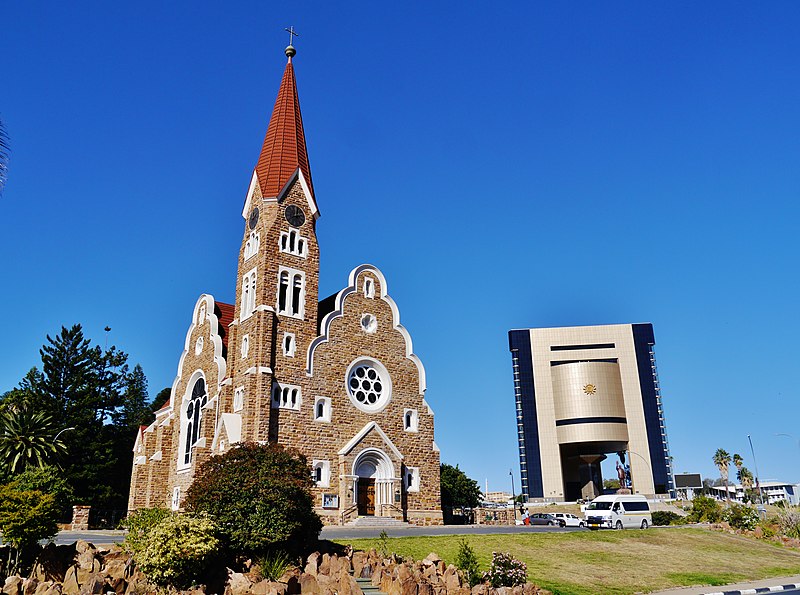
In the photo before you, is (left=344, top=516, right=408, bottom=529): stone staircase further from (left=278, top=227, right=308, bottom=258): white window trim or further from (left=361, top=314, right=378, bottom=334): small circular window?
(left=278, top=227, right=308, bottom=258): white window trim

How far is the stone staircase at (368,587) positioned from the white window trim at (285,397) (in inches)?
640

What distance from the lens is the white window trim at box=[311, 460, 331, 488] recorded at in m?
33.2

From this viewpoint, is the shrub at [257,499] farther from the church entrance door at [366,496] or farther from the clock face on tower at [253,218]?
the clock face on tower at [253,218]

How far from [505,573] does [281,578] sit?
5.39 metres

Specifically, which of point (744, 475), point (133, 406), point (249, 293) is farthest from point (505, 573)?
point (744, 475)

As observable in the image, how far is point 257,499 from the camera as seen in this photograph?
61.6 feet

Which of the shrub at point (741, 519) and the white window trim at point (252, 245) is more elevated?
the white window trim at point (252, 245)

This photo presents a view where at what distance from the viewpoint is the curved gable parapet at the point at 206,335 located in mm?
36597

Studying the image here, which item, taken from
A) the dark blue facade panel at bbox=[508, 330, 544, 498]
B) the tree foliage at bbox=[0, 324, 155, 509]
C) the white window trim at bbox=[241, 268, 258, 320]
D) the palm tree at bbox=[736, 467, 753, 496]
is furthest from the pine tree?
the palm tree at bbox=[736, 467, 753, 496]

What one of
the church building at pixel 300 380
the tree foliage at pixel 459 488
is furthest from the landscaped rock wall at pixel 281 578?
the tree foliage at pixel 459 488

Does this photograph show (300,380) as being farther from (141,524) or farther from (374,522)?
(141,524)

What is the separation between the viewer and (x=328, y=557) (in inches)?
703

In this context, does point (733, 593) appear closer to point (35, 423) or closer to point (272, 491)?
point (272, 491)

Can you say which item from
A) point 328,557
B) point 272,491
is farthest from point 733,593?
point 272,491
